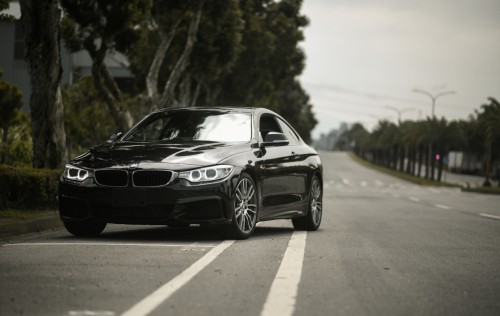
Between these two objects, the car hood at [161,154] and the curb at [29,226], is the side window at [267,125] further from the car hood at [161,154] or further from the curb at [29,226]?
the curb at [29,226]

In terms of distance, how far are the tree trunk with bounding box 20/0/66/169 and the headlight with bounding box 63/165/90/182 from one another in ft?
19.3

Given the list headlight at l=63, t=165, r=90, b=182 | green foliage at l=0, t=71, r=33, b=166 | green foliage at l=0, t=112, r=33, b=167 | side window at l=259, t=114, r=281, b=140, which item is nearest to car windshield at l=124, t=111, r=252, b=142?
side window at l=259, t=114, r=281, b=140

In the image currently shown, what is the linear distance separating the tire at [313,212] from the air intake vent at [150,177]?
3.21 metres

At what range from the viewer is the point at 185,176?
9656 mm

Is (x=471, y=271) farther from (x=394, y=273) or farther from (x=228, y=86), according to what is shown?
(x=228, y=86)

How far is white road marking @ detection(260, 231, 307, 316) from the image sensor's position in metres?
5.72

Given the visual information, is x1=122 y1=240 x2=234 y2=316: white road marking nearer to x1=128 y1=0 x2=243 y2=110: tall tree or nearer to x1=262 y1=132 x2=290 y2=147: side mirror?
x1=262 y1=132 x2=290 y2=147: side mirror

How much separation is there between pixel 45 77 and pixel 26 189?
3213 mm

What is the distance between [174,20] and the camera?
29.9m

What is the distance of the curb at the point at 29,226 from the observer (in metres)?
10.7

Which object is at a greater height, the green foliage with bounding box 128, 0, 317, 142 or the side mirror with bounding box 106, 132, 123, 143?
the green foliage with bounding box 128, 0, 317, 142

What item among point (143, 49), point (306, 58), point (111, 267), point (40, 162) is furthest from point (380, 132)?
point (111, 267)

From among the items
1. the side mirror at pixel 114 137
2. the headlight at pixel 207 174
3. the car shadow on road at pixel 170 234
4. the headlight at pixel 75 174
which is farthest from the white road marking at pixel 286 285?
the side mirror at pixel 114 137

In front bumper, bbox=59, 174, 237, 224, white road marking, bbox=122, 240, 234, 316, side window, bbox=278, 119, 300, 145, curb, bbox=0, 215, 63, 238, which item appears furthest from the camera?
side window, bbox=278, 119, 300, 145
